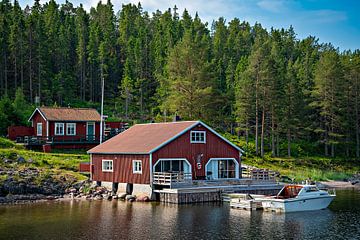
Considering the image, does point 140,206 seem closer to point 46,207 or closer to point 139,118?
point 46,207

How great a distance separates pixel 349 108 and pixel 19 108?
4457 cm

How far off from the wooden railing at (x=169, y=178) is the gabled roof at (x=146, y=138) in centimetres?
195

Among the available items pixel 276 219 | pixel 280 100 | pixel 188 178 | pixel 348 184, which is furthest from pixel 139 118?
pixel 276 219

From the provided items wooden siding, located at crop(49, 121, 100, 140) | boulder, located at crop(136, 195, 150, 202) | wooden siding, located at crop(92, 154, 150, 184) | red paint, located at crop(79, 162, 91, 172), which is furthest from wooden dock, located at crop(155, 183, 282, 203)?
wooden siding, located at crop(49, 121, 100, 140)

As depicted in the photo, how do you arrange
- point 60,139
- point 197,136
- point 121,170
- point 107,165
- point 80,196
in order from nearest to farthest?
point 80,196, point 197,136, point 121,170, point 107,165, point 60,139

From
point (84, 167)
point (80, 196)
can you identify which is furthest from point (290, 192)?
point (84, 167)

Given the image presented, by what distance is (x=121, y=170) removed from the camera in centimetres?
4050

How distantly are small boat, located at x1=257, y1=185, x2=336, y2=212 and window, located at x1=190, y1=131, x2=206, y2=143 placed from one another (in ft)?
28.1

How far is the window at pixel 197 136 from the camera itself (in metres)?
39.8

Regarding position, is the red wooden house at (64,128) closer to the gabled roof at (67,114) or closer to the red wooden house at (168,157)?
the gabled roof at (67,114)

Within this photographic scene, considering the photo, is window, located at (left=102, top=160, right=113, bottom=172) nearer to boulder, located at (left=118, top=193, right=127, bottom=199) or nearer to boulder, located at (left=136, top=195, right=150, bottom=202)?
boulder, located at (left=118, top=193, right=127, bottom=199)

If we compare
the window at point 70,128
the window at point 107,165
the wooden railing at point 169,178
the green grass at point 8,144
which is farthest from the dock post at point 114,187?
the window at point 70,128

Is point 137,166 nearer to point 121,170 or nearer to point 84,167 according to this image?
point 121,170

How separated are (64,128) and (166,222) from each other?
2837cm
